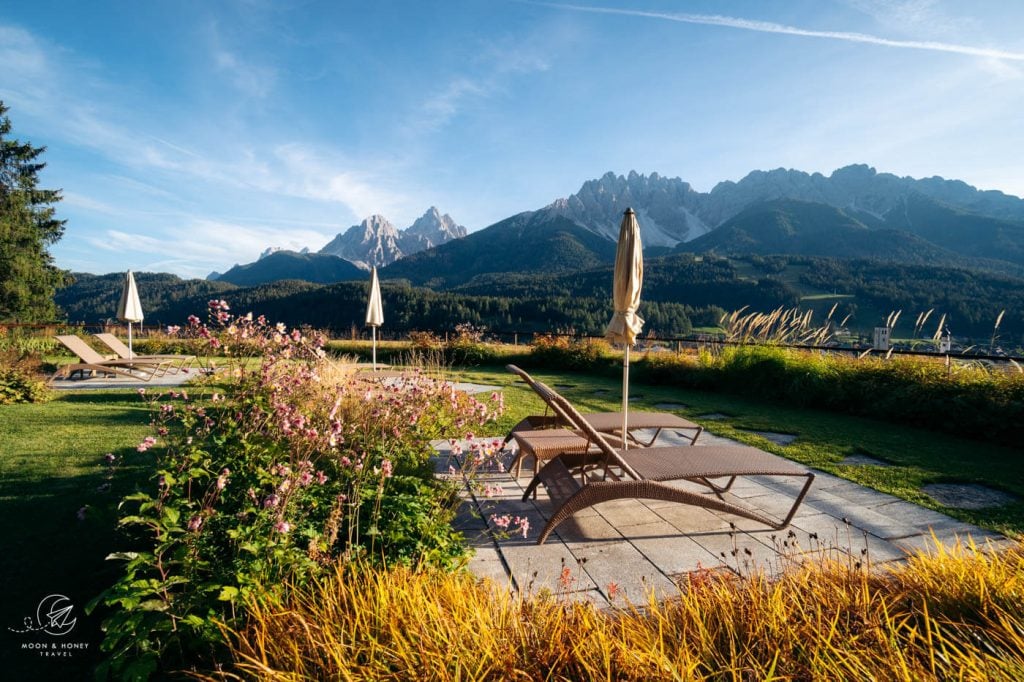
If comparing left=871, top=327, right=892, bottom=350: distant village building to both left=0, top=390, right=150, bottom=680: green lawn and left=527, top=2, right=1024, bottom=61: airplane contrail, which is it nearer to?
left=527, top=2, right=1024, bottom=61: airplane contrail

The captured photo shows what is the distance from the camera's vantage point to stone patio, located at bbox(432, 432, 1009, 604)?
231 cm

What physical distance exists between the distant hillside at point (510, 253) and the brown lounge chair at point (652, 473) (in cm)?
12161

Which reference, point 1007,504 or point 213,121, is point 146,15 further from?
point 1007,504

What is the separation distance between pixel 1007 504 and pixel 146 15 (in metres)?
10.2

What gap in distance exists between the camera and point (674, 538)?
2.79m

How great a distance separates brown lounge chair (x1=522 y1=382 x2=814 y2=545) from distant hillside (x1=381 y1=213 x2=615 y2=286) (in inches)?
4788

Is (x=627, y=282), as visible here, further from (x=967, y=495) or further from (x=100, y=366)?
(x=100, y=366)

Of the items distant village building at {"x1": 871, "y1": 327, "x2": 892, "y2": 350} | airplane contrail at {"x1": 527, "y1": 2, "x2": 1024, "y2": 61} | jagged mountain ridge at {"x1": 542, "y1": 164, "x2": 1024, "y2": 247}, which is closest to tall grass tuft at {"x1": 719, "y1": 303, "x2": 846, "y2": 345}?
distant village building at {"x1": 871, "y1": 327, "x2": 892, "y2": 350}

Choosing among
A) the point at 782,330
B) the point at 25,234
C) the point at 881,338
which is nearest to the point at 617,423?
the point at 782,330

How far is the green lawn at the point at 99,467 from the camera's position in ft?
7.16

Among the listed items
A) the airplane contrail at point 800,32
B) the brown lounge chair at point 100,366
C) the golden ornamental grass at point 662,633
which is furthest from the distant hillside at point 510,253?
the golden ornamental grass at point 662,633

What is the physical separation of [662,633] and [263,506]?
1.72m

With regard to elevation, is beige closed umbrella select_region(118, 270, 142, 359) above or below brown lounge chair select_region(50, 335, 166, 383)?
above

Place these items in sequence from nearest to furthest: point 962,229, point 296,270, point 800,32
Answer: point 800,32 < point 962,229 < point 296,270
